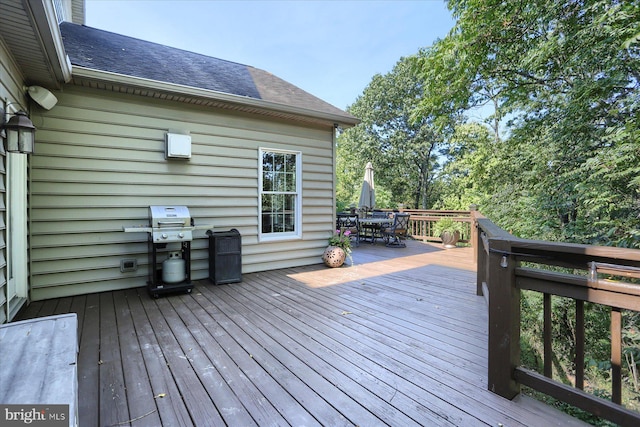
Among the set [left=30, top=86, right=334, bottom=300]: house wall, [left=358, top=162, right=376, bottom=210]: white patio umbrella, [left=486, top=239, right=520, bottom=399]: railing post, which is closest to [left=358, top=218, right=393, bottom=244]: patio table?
[left=358, top=162, right=376, bottom=210]: white patio umbrella

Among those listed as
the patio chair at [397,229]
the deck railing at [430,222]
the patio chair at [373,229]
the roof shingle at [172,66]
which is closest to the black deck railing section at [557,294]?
the roof shingle at [172,66]

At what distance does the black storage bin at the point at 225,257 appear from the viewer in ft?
14.0

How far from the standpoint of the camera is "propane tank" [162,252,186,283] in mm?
3736

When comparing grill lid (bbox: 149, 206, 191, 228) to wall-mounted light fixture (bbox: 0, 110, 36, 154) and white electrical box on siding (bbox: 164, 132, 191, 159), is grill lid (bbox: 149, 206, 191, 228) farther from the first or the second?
wall-mounted light fixture (bbox: 0, 110, 36, 154)

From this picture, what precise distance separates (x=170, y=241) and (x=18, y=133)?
66.6 inches

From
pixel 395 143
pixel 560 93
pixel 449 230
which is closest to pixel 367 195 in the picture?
pixel 449 230

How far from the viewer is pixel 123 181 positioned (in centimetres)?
390

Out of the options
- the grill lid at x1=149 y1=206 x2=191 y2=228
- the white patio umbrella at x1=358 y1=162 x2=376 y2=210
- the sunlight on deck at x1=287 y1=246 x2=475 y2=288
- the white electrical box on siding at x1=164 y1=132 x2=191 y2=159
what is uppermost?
the white electrical box on siding at x1=164 y1=132 x2=191 y2=159

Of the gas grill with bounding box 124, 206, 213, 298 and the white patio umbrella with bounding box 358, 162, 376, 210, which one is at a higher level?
the white patio umbrella with bounding box 358, 162, 376, 210

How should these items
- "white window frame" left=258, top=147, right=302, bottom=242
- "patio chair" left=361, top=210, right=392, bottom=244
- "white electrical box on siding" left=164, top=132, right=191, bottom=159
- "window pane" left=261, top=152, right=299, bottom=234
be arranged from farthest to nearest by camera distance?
"patio chair" left=361, top=210, right=392, bottom=244
"window pane" left=261, top=152, right=299, bottom=234
"white window frame" left=258, top=147, right=302, bottom=242
"white electrical box on siding" left=164, top=132, right=191, bottom=159

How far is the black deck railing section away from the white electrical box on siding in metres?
3.85

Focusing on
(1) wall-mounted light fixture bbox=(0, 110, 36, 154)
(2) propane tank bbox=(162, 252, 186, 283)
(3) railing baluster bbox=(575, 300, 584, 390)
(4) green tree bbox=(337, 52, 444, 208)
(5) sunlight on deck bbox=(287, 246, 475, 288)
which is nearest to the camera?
(3) railing baluster bbox=(575, 300, 584, 390)

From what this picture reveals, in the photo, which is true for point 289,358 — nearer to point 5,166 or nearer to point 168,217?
point 168,217

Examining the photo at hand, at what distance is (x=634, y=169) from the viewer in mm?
3223
